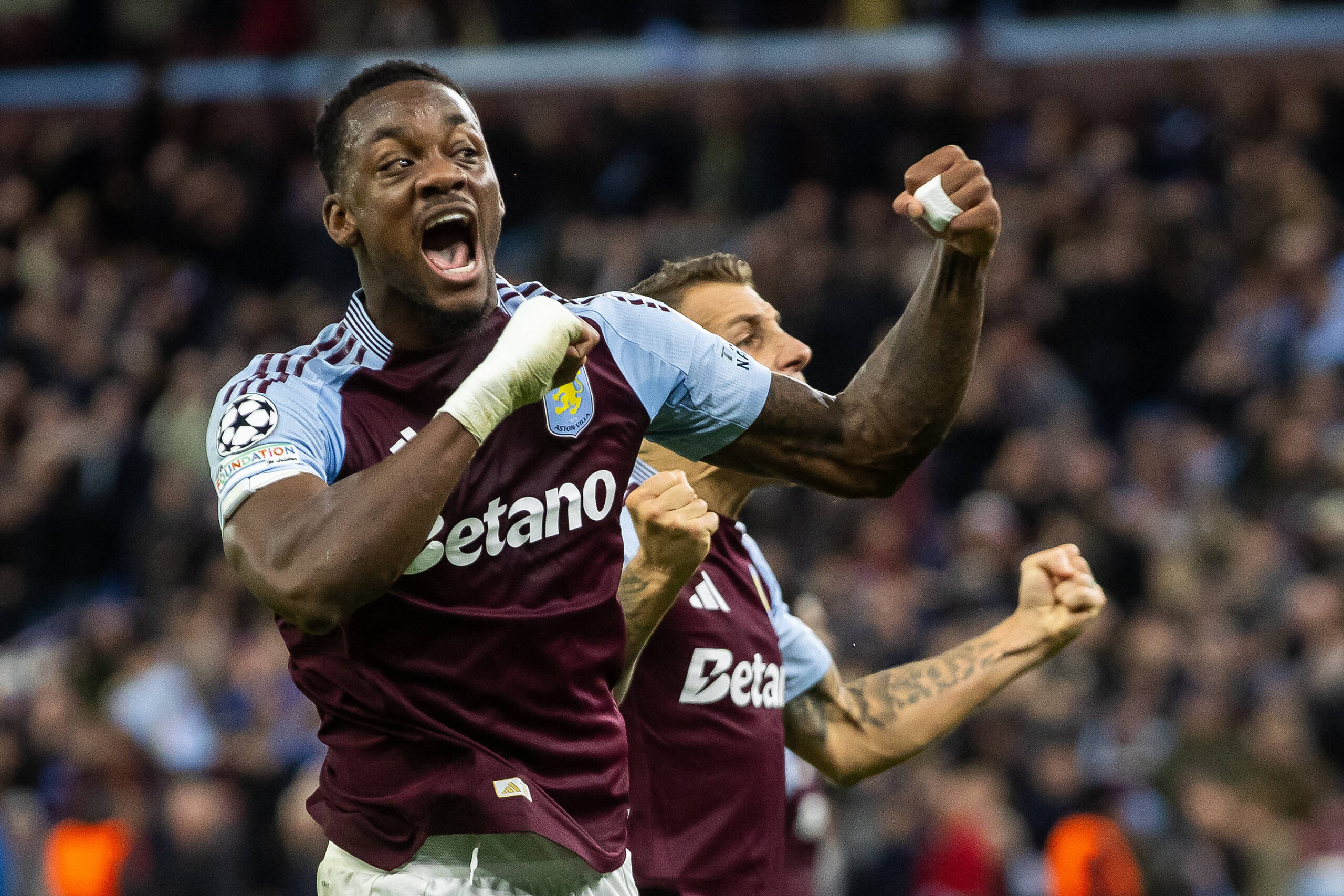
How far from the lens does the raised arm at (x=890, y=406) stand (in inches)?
136

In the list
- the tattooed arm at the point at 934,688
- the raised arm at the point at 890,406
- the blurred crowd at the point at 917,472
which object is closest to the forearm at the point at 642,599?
the raised arm at the point at 890,406

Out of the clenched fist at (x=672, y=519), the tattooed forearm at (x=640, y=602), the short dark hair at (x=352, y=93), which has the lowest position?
the tattooed forearm at (x=640, y=602)

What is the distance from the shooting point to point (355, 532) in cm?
285

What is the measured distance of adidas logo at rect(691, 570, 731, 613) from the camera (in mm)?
4383

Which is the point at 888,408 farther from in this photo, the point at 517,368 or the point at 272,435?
the point at 272,435

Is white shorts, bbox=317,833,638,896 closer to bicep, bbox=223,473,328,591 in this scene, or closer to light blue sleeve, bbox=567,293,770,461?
bicep, bbox=223,473,328,591

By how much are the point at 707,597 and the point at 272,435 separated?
5.19 ft

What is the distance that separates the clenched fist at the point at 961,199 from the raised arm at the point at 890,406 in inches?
3.2

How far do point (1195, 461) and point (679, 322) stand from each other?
767 centimetres

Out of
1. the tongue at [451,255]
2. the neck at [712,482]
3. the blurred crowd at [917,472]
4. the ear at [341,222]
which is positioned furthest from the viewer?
the blurred crowd at [917,472]

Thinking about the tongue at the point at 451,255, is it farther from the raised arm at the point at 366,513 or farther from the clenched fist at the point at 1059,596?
the clenched fist at the point at 1059,596

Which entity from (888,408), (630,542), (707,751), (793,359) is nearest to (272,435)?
(888,408)

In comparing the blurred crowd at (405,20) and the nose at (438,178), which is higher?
the nose at (438,178)

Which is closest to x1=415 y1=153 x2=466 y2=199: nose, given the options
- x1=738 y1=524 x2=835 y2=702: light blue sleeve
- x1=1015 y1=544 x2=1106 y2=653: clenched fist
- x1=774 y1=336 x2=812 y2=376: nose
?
x1=774 y1=336 x2=812 y2=376: nose
